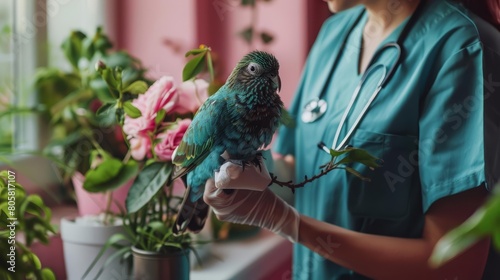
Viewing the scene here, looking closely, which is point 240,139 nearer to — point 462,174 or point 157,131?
point 157,131

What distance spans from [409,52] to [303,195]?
27 cm

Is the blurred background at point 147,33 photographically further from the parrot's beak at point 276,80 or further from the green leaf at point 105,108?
the parrot's beak at point 276,80

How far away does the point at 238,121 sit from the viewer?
0.58 metres

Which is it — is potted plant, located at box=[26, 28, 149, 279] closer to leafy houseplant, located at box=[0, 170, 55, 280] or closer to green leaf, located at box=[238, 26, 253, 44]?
leafy houseplant, located at box=[0, 170, 55, 280]

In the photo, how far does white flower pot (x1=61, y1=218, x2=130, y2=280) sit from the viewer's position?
0.82 metres

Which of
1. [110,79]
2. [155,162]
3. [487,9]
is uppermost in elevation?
[487,9]

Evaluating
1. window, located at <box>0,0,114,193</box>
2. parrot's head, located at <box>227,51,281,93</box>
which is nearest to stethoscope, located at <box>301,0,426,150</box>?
parrot's head, located at <box>227,51,281,93</box>

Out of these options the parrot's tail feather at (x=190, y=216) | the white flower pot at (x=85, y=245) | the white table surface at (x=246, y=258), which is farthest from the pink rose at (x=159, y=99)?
the white table surface at (x=246, y=258)

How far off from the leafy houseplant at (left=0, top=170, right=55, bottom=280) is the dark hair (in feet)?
2.04

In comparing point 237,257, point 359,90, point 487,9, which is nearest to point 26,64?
point 237,257

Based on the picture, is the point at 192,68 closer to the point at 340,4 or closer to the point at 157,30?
the point at 340,4

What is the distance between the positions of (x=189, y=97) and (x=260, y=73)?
18 centimetres

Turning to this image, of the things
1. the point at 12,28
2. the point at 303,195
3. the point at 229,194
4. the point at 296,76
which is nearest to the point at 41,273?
the point at 229,194

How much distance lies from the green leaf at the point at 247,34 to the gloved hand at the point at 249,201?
0.57 metres
